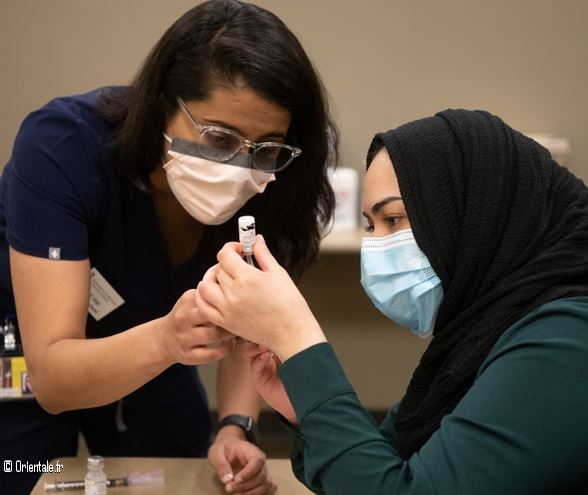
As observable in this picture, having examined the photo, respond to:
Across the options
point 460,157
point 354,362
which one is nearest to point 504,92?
point 354,362

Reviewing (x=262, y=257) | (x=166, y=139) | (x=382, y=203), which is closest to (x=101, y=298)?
(x=166, y=139)

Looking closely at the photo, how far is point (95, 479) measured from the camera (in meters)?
1.53

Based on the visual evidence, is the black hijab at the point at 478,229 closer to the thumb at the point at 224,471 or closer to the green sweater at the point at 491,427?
the green sweater at the point at 491,427

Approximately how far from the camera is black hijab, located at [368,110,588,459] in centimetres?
125

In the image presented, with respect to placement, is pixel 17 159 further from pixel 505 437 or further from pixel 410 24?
pixel 410 24

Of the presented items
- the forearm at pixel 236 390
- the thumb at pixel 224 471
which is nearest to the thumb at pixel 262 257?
the thumb at pixel 224 471

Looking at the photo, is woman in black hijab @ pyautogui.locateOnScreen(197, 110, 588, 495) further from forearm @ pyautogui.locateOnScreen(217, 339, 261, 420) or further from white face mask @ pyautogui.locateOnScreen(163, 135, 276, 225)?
forearm @ pyautogui.locateOnScreen(217, 339, 261, 420)

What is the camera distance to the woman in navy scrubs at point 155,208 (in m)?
1.54

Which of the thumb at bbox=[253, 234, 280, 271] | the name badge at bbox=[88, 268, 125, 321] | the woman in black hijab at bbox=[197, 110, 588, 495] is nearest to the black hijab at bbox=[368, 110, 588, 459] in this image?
the woman in black hijab at bbox=[197, 110, 588, 495]

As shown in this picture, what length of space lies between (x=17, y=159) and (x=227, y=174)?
0.41 metres

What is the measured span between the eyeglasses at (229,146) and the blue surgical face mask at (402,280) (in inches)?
12.8

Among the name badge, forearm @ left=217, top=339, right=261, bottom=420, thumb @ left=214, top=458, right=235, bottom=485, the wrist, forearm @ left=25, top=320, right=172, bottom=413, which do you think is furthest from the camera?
forearm @ left=217, top=339, right=261, bottom=420

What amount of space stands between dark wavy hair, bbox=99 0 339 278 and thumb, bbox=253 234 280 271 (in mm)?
343

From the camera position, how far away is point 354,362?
3.67 m
